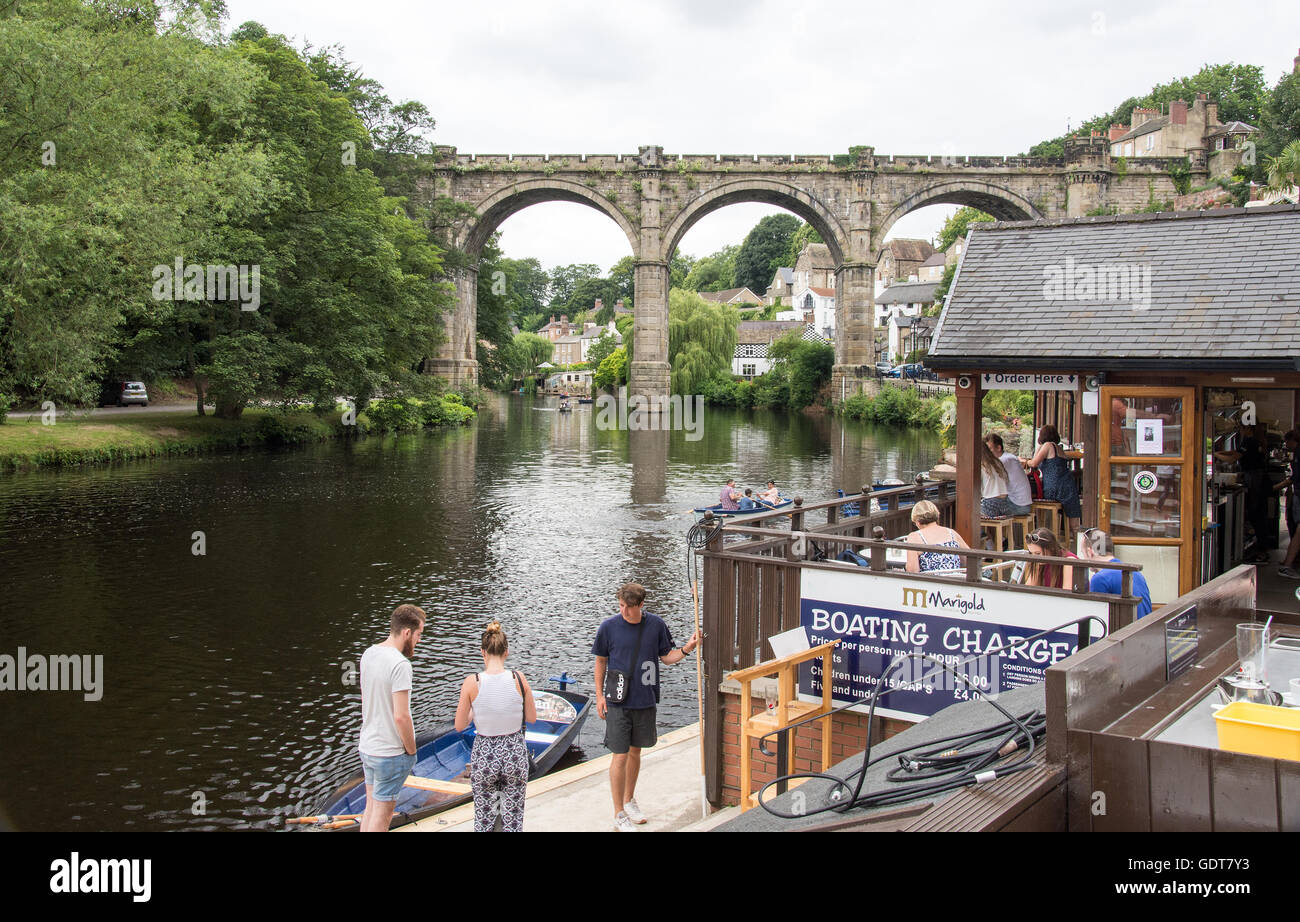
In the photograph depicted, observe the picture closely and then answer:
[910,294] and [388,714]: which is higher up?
[910,294]

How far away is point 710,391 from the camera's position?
6744cm

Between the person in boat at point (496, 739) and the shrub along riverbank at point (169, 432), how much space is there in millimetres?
23072

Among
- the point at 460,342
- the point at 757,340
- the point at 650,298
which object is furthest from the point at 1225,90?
the point at 460,342

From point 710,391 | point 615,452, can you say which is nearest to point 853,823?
point 615,452

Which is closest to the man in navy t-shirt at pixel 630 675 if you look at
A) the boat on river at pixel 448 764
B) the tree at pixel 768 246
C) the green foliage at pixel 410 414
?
the boat on river at pixel 448 764

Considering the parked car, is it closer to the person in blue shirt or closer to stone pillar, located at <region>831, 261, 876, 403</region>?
stone pillar, located at <region>831, 261, 876, 403</region>

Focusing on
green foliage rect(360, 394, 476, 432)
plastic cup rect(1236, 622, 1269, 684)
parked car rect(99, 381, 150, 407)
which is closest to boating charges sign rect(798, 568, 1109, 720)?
plastic cup rect(1236, 622, 1269, 684)

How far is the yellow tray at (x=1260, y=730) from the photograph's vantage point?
10.8ft

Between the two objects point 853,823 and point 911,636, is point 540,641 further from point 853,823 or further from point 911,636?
point 853,823

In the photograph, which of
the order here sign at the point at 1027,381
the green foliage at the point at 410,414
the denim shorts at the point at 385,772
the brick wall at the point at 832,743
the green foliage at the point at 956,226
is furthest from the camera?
the green foliage at the point at 956,226

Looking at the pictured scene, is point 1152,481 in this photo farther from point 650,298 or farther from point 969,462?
point 650,298

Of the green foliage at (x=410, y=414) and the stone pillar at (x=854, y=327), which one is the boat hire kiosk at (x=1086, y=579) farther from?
the stone pillar at (x=854, y=327)

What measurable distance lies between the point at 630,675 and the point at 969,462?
132 inches

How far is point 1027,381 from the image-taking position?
8039 millimetres
